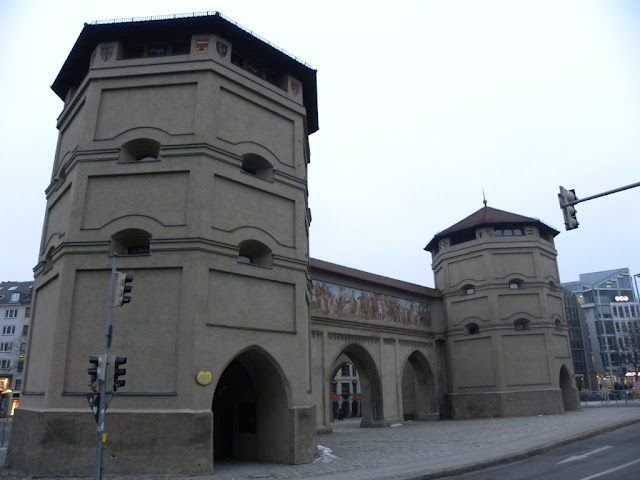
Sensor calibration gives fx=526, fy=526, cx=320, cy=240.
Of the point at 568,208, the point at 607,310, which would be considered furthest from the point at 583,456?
the point at 607,310

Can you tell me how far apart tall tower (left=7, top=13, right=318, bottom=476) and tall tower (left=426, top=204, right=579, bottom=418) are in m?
23.9

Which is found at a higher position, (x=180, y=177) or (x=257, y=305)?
(x=180, y=177)

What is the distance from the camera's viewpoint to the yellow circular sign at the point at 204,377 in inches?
640

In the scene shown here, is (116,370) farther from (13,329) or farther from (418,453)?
(13,329)

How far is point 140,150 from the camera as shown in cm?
1956

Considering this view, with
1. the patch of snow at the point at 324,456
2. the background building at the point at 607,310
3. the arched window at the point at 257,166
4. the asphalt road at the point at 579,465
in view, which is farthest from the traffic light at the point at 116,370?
the background building at the point at 607,310

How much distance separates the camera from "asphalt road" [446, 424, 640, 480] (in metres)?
13.8

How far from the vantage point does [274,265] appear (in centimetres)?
1955

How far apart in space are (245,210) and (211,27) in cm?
714

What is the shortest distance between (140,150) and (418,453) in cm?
1530

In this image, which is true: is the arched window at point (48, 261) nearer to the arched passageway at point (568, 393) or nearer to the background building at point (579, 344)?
the arched passageway at point (568, 393)

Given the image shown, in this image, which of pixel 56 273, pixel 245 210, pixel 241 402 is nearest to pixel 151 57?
pixel 245 210

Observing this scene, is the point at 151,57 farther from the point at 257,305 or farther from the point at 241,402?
the point at 241,402

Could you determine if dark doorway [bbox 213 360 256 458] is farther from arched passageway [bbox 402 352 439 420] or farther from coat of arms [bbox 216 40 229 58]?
arched passageway [bbox 402 352 439 420]
